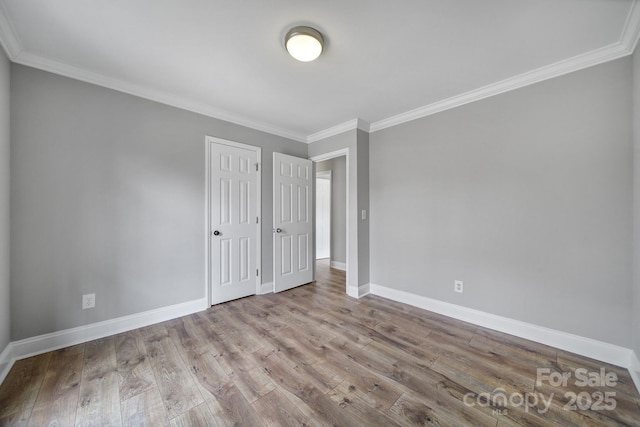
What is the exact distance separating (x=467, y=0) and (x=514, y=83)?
1.25 m

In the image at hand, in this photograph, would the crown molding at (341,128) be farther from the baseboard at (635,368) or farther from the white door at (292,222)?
the baseboard at (635,368)

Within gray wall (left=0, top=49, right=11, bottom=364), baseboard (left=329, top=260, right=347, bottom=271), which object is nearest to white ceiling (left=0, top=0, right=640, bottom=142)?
gray wall (left=0, top=49, right=11, bottom=364)

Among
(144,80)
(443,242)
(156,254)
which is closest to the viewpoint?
(144,80)

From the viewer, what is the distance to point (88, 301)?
2100 mm

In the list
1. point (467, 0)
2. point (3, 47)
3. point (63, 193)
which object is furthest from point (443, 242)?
point (3, 47)

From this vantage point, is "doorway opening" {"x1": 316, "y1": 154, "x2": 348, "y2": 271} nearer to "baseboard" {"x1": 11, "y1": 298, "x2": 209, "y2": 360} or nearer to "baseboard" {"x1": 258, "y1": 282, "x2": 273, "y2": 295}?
"baseboard" {"x1": 258, "y1": 282, "x2": 273, "y2": 295}

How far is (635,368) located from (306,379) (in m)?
2.35

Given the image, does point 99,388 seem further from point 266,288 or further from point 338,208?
point 338,208

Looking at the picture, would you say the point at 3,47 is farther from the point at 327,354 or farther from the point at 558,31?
the point at 558,31

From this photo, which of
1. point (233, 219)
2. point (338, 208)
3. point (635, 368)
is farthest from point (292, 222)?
point (635, 368)

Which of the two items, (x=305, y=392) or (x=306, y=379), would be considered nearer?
(x=305, y=392)

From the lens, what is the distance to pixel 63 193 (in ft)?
6.59

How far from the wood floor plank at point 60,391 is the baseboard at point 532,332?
309 cm

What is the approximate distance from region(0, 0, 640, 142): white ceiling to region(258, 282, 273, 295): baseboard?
248 cm
